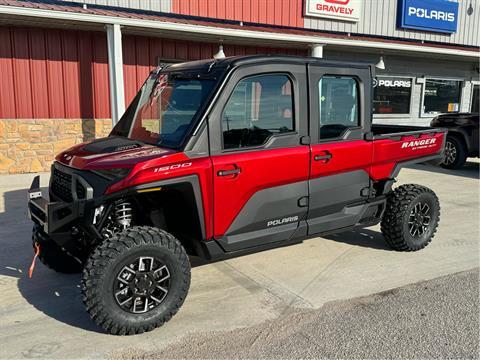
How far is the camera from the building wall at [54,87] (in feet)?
30.9

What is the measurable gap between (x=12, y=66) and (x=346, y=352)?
353 inches

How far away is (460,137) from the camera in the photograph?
34.7ft

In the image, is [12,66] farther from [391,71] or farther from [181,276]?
[391,71]

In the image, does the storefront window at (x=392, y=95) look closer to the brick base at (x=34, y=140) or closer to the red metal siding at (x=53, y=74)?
the red metal siding at (x=53, y=74)

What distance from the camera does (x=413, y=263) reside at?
4.81m

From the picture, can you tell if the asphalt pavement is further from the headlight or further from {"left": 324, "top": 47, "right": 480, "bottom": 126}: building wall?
{"left": 324, "top": 47, "right": 480, "bottom": 126}: building wall

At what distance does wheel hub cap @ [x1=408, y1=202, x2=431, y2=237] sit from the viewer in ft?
16.6

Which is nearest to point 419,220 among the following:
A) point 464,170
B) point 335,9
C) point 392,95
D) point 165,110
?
point 165,110

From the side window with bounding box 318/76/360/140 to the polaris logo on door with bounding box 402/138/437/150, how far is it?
0.79 metres

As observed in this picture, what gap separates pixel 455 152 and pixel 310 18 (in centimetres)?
514

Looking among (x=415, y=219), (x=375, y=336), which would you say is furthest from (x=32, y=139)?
(x=375, y=336)

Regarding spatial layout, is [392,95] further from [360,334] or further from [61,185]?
[61,185]

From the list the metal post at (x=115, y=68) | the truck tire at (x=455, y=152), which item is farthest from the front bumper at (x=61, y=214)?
the truck tire at (x=455, y=152)

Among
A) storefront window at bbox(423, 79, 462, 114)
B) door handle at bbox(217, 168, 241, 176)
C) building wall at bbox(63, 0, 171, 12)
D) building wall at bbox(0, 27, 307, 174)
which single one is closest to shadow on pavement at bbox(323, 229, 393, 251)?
door handle at bbox(217, 168, 241, 176)
